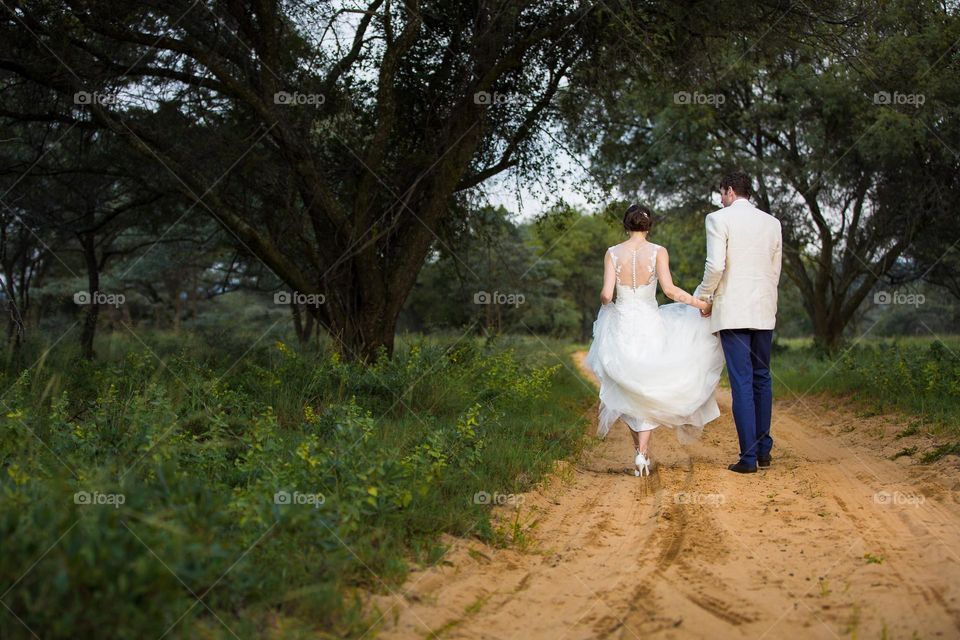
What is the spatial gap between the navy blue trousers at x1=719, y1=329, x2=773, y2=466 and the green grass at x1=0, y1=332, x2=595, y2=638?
1.70m

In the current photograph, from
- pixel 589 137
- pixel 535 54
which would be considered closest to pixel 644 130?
pixel 589 137

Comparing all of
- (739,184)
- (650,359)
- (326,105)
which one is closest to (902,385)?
(739,184)

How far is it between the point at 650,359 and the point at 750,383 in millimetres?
879

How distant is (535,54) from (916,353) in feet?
26.0

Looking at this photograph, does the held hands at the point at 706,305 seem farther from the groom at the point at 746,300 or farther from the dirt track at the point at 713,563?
the dirt track at the point at 713,563

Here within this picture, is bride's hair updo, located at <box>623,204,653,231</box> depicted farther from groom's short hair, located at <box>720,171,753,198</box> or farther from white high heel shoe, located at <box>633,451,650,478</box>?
white high heel shoe, located at <box>633,451,650,478</box>

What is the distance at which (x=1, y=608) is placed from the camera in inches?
122

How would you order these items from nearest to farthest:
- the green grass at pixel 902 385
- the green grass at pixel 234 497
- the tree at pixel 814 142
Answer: the green grass at pixel 234 497 → the green grass at pixel 902 385 → the tree at pixel 814 142

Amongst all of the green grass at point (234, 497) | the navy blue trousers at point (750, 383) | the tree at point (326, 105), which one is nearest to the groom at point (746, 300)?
the navy blue trousers at point (750, 383)

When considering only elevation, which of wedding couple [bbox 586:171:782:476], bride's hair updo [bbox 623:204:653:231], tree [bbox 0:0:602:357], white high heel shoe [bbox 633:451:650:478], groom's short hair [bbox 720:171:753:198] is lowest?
white high heel shoe [bbox 633:451:650:478]

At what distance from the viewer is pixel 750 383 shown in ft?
24.6

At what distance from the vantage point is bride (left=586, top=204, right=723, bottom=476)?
7648 mm

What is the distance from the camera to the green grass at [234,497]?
3.16 m

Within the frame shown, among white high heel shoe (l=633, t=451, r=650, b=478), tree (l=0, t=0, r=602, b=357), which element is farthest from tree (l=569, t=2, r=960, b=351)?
white high heel shoe (l=633, t=451, r=650, b=478)
